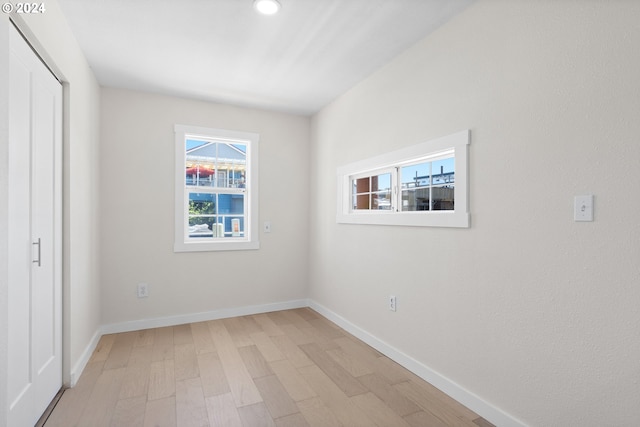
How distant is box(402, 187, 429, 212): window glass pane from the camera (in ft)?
8.30

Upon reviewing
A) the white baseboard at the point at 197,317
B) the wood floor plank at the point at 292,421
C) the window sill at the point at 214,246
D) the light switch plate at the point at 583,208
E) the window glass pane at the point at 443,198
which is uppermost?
the window glass pane at the point at 443,198

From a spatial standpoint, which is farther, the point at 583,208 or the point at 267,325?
the point at 267,325

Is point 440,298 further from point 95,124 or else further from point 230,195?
point 95,124

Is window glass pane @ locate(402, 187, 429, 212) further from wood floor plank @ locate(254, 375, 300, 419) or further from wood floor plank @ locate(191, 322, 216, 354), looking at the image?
wood floor plank @ locate(191, 322, 216, 354)

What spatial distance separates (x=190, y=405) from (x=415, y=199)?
217 cm

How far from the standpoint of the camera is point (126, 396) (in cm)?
212

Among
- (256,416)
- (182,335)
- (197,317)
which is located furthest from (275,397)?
(197,317)

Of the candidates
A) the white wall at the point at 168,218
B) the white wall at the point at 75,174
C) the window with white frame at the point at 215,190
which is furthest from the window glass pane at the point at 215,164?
the white wall at the point at 75,174

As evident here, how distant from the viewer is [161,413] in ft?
6.37

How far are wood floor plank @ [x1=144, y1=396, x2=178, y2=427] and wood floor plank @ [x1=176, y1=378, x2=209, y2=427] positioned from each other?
0.09 feet

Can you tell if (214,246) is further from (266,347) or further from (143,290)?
(266,347)

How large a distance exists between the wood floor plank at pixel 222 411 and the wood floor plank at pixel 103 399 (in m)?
0.56

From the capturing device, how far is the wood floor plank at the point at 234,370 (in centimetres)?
212

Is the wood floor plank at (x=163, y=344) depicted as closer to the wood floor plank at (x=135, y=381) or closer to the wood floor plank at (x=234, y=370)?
the wood floor plank at (x=135, y=381)
